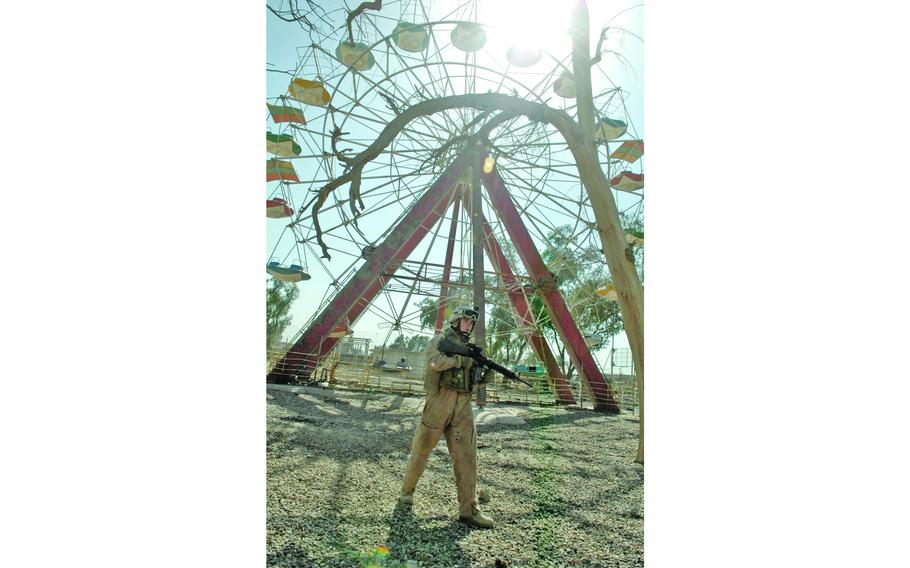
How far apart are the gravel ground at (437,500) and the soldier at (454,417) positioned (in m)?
0.19

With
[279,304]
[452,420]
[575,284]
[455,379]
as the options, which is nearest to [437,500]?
[452,420]

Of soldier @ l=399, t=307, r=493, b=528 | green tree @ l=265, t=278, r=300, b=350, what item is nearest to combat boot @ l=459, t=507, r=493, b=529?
soldier @ l=399, t=307, r=493, b=528

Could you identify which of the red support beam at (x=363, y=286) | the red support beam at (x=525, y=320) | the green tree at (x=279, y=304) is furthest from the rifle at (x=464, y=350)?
the red support beam at (x=525, y=320)

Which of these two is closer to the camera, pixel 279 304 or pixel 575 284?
pixel 279 304

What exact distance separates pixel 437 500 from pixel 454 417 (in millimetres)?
746

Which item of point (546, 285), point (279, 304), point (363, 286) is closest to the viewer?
point (279, 304)

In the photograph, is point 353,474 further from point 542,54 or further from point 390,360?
point 390,360

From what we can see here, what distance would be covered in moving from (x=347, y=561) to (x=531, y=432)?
453 cm

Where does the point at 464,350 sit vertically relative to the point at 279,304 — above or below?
below

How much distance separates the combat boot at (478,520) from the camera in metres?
3.30

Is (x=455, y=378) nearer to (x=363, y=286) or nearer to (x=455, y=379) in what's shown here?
(x=455, y=379)

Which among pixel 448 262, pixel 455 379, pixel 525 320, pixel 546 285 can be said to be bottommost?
pixel 455 379

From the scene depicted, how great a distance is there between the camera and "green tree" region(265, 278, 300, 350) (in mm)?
4766

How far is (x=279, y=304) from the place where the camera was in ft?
16.2
